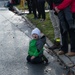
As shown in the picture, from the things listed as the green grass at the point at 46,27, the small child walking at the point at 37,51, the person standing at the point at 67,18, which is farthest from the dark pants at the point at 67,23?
the green grass at the point at 46,27

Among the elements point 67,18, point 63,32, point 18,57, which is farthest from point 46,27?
point 67,18

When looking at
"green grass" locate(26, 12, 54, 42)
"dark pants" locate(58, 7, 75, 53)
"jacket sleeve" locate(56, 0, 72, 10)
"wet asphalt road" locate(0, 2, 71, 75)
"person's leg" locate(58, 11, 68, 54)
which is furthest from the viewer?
"green grass" locate(26, 12, 54, 42)

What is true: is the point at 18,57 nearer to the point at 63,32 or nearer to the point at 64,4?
the point at 63,32

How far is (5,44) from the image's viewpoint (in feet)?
36.7

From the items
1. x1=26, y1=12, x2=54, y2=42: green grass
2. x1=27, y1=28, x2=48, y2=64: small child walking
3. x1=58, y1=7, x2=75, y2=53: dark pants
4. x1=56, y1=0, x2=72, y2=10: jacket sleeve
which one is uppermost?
x1=56, y1=0, x2=72, y2=10: jacket sleeve

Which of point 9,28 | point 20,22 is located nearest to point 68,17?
point 9,28

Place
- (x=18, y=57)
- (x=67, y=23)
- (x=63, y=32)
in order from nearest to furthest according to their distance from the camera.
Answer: (x=67, y=23), (x=63, y=32), (x=18, y=57)

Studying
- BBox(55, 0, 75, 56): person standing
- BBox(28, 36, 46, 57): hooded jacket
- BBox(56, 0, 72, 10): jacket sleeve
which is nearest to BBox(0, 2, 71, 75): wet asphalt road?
BBox(28, 36, 46, 57): hooded jacket

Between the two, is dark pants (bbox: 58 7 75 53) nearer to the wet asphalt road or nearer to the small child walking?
the small child walking

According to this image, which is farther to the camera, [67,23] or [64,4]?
[67,23]

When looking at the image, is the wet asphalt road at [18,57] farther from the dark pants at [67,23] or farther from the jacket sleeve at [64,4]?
the jacket sleeve at [64,4]

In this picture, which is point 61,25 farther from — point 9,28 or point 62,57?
point 9,28

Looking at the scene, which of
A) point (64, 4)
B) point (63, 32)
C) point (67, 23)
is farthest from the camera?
point (63, 32)

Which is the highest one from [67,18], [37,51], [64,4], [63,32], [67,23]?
[64,4]
